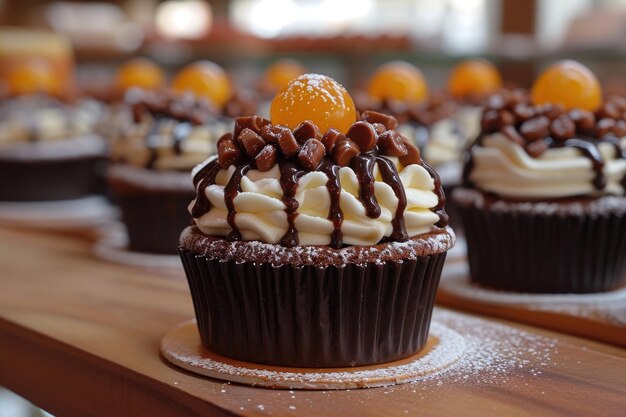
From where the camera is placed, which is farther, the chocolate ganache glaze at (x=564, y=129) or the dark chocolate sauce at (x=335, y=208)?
the chocolate ganache glaze at (x=564, y=129)

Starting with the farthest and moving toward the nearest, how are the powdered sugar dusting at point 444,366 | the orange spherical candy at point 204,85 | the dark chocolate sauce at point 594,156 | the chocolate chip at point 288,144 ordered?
1. the orange spherical candy at point 204,85
2. the dark chocolate sauce at point 594,156
3. the chocolate chip at point 288,144
4. the powdered sugar dusting at point 444,366

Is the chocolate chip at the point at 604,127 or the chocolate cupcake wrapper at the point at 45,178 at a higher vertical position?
the chocolate chip at the point at 604,127

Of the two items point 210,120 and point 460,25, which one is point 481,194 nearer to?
point 210,120

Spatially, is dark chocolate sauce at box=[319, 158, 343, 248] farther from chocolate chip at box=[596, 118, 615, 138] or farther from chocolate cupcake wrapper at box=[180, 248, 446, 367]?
chocolate chip at box=[596, 118, 615, 138]

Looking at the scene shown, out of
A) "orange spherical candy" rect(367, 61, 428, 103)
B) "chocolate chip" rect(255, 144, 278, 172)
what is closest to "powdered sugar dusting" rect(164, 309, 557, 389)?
"chocolate chip" rect(255, 144, 278, 172)

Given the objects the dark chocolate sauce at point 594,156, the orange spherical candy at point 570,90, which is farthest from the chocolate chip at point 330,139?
the orange spherical candy at point 570,90

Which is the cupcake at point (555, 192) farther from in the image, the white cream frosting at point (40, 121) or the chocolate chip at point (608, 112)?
the white cream frosting at point (40, 121)

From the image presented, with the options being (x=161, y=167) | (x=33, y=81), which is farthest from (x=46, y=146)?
(x=161, y=167)

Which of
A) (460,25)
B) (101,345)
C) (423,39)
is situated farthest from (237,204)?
(460,25)
